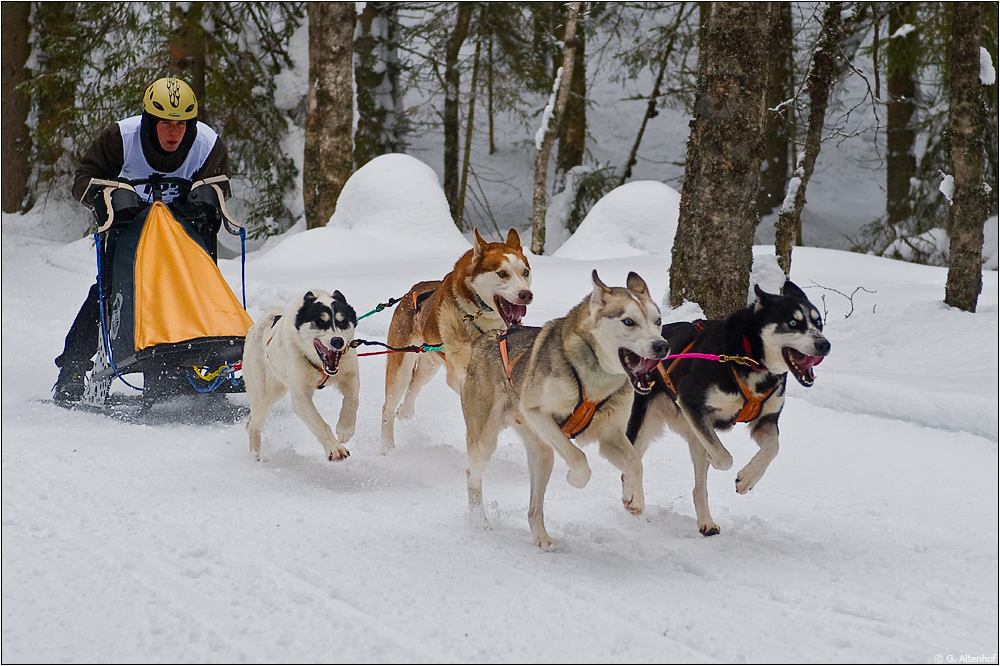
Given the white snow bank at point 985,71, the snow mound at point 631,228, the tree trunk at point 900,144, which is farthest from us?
the tree trunk at point 900,144

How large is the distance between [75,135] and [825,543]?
56.2 feet

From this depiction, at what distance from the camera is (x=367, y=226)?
12.2 metres

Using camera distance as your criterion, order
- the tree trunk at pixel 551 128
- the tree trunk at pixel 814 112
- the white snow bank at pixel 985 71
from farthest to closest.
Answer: the tree trunk at pixel 551 128
the tree trunk at pixel 814 112
the white snow bank at pixel 985 71

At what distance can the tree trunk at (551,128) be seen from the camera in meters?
12.6

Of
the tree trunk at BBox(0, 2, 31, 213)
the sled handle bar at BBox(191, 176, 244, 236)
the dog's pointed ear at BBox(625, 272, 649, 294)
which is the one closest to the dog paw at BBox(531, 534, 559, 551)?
the dog's pointed ear at BBox(625, 272, 649, 294)

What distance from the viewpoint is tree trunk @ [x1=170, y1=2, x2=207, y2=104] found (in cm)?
1583

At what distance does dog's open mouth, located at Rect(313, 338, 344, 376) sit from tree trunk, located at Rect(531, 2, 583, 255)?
907 cm

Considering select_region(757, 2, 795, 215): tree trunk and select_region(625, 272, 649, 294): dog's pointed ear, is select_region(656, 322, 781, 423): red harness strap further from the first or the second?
select_region(757, 2, 795, 215): tree trunk

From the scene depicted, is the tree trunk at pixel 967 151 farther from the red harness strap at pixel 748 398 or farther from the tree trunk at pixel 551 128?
the tree trunk at pixel 551 128

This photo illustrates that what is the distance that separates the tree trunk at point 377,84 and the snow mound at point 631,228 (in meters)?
7.10

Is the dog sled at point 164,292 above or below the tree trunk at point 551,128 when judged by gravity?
below

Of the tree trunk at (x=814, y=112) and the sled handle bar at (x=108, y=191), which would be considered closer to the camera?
the sled handle bar at (x=108, y=191)

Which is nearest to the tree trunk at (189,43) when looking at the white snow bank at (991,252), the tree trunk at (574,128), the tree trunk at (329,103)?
the tree trunk at (329,103)

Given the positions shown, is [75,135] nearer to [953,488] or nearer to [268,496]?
[268,496]
